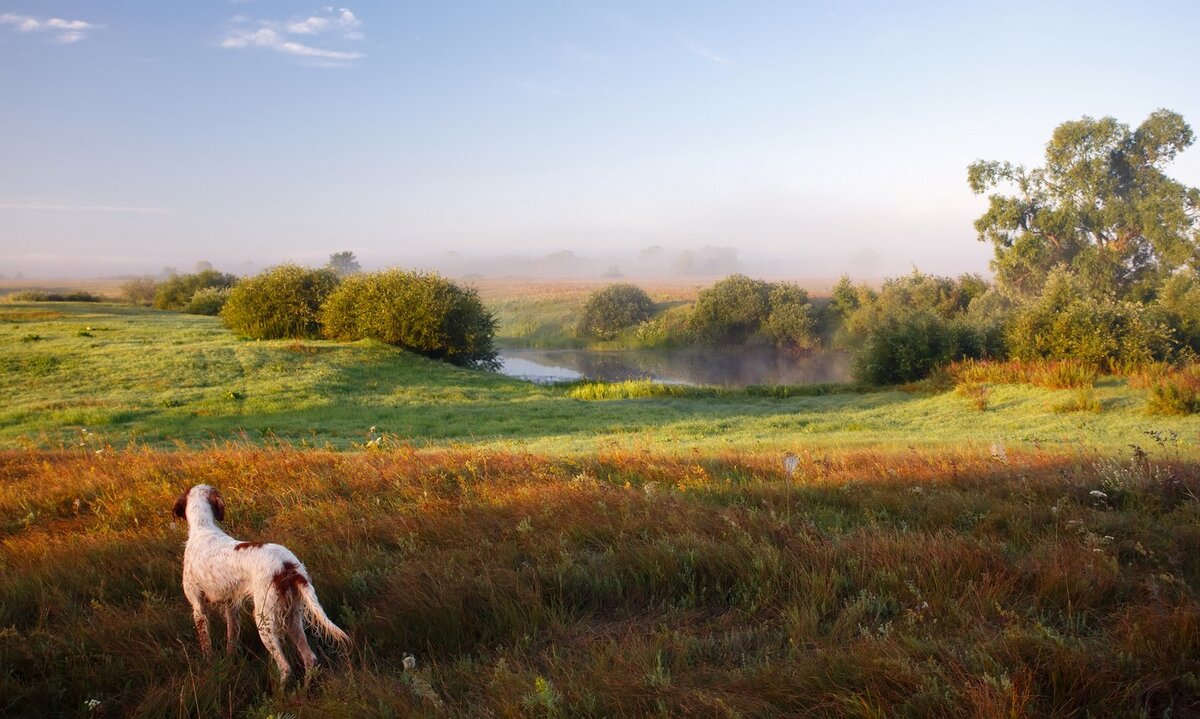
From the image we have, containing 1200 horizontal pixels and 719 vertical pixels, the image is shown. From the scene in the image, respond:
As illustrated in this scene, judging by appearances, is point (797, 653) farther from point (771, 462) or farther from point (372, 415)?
point (372, 415)

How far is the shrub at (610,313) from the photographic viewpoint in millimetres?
68713

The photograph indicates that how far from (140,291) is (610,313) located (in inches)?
2188

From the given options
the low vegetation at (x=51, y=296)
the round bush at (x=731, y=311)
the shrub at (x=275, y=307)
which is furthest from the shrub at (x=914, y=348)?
the low vegetation at (x=51, y=296)

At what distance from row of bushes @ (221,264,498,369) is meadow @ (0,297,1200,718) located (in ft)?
83.7

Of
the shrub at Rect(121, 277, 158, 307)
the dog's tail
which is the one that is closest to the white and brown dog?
the dog's tail

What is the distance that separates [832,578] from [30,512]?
7.47 metres

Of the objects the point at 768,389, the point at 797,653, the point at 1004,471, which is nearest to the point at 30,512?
the point at 797,653

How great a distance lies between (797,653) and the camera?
11.7 ft

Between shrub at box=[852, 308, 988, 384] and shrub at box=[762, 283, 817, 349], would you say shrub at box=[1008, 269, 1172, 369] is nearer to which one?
shrub at box=[852, 308, 988, 384]

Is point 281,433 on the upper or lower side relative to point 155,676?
lower

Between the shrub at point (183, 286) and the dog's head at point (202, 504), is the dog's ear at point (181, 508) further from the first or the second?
the shrub at point (183, 286)

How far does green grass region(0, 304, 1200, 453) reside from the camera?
50.2 feet

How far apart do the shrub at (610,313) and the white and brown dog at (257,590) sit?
211 feet

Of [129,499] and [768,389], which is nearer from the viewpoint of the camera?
[129,499]
